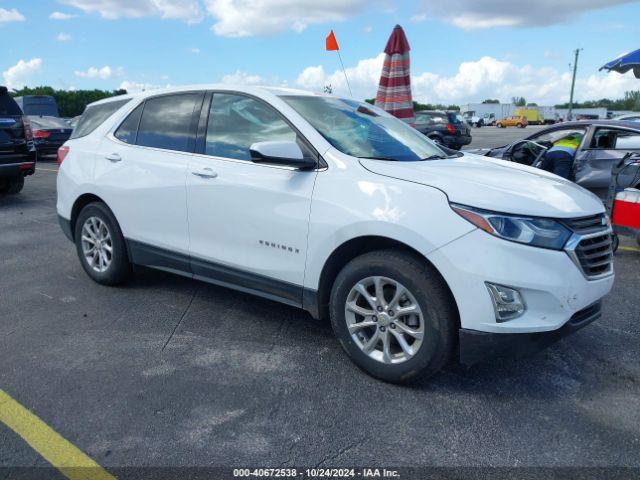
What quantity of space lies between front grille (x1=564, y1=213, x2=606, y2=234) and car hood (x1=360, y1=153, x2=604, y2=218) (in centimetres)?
3

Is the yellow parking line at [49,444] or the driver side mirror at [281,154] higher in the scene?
the driver side mirror at [281,154]

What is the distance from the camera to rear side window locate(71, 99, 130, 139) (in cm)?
474

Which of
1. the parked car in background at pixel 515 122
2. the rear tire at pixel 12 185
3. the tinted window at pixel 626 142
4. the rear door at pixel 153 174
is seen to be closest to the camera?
the rear door at pixel 153 174

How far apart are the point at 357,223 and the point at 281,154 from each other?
24.4 inches

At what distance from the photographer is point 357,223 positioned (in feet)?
10.00

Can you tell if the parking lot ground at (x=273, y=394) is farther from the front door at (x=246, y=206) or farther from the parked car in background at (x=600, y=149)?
the parked car in background at (x=600, y=149)

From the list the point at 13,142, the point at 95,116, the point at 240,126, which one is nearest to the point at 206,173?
the point at 240,126

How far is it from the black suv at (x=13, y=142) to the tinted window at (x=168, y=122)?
5603 millimetres

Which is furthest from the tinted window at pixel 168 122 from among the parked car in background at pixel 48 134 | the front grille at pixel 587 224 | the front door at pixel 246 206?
the parked car in background at pixel 48 134

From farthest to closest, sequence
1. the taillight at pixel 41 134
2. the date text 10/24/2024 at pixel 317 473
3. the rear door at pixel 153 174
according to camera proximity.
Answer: the taillight at pixel 41 134, the rear door at pixel 153 174, the date text 10/24/2024 at pixel 317 473

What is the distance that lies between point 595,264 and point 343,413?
5.16ft

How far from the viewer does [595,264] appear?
297 centimetres

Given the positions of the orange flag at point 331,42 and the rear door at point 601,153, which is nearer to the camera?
the rear door at point 601,153

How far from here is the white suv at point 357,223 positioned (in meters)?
2.76
